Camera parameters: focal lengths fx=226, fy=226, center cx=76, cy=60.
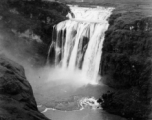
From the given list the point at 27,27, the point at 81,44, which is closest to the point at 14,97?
the point at 81,44

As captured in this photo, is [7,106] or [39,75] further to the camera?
[39,75]

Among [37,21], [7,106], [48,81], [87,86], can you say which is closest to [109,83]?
[87,86]

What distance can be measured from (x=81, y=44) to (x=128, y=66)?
7.38m

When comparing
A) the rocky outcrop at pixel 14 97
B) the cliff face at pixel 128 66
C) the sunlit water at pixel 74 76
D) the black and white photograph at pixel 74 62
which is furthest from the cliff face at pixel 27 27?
the rocky outcrop at pixel 14 97

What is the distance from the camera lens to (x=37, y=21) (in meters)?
33.3

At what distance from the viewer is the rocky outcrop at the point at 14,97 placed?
30.5ft

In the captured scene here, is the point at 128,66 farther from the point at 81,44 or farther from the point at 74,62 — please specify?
the point at 74,62

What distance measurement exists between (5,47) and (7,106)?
2424 centimetres

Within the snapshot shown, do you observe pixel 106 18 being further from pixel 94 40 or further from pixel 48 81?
pixel 48 81

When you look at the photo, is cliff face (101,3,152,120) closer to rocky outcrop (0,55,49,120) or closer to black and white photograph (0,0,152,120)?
black and white photograph (0,0,152,120)

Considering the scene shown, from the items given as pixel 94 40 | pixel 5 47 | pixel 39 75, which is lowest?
pixel 39 75

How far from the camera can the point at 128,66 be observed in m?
24.0

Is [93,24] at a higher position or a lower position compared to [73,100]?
higher

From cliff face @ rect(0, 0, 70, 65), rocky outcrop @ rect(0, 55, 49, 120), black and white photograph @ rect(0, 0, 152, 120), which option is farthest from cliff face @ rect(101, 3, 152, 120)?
rocky outcrop @ rect(0, 55, 49, 120)
